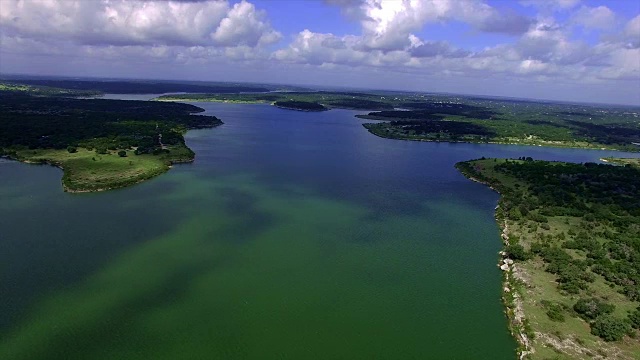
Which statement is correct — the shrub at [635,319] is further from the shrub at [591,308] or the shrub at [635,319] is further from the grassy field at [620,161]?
the grassy field at [620,161]

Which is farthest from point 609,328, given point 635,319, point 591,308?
point 635,319

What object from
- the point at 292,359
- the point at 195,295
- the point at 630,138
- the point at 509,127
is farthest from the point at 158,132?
the point at 630,138

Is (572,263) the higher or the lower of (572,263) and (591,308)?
the higher

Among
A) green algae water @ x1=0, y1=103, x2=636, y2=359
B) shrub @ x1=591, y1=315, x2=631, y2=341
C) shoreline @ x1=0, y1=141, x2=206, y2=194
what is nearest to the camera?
green algae water @ x1=0, y1=103, x2=636, y2=359

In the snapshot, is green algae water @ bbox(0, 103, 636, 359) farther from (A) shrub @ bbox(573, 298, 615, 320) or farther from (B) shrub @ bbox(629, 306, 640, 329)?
(B) shrub @ bbox(629, 306, 640, 329)

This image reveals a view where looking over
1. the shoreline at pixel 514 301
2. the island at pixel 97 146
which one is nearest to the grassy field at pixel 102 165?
the island at pixel 97 146

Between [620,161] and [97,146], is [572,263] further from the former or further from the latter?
[620,161]

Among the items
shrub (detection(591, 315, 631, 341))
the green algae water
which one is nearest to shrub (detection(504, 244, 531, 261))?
the green algae water
